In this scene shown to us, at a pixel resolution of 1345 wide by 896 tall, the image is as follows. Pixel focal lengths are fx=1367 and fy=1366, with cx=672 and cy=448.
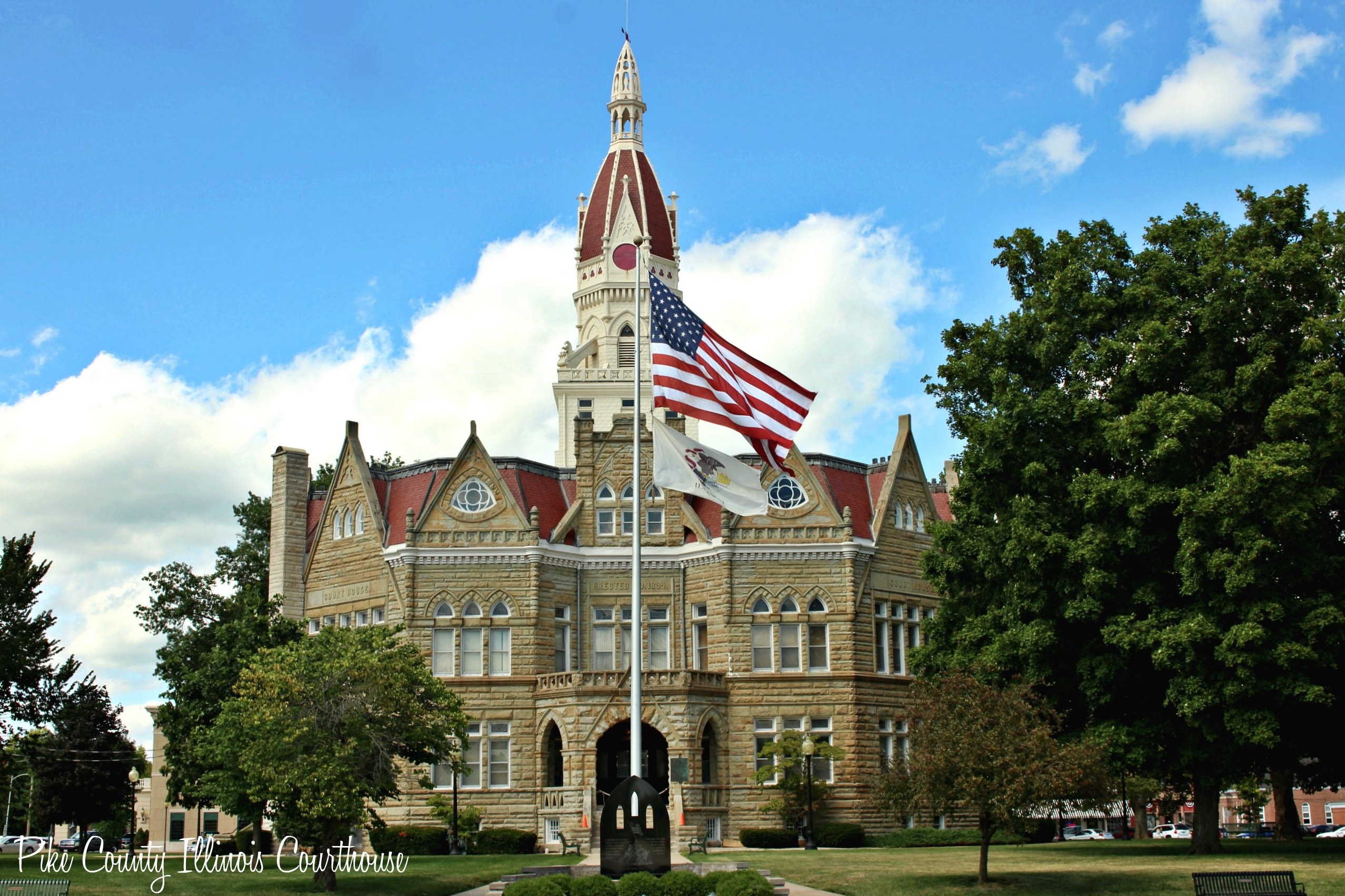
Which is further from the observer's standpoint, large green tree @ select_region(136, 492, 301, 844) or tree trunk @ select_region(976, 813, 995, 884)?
large green tree @ select_region(136, 492, 301, 844)

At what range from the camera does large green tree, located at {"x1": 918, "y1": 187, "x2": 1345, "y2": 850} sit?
32094mm

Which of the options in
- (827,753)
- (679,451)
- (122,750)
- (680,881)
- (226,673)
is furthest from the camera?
(122,750)

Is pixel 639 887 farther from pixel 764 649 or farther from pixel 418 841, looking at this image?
pixel 764 649

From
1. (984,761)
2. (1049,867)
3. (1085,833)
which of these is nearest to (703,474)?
(984,761)

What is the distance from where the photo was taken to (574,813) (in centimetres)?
4475

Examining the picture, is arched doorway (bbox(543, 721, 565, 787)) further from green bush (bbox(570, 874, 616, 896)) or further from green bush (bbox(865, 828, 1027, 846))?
green bush (bbox(570, 874, 616, 896))

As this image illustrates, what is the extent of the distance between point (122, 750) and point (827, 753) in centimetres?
4608

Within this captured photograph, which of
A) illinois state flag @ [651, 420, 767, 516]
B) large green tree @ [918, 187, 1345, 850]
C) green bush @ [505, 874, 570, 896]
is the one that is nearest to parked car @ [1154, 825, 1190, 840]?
large green tree @ [918, 187, 1345, 850]

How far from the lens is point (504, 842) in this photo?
43.6m

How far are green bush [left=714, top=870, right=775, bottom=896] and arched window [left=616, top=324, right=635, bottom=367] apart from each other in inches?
2276

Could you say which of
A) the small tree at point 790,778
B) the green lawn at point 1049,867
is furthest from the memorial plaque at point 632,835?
the small tree at point 790,778

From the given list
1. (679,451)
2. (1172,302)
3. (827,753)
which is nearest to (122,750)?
(827,753)

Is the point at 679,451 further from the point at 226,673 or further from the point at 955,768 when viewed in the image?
the point at 226,673

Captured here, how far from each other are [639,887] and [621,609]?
24.0 metres
